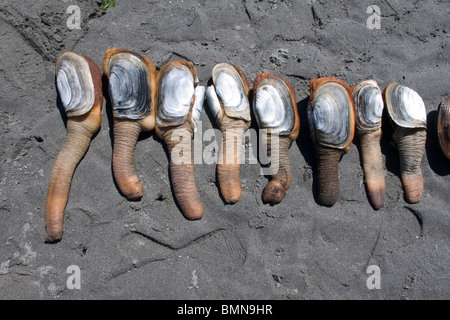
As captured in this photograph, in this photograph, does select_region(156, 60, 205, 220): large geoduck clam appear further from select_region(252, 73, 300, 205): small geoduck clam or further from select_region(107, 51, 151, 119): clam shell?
select_region(252, 73, 300, 205): small geoduck clam

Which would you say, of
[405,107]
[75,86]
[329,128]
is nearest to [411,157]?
[405,107]

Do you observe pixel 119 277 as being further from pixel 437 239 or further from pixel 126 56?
pixel 437 239

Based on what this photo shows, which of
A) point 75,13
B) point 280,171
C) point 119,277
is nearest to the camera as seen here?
point 119,277

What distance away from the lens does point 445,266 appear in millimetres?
3521

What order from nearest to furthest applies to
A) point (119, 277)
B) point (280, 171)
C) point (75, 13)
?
point (119, 277) < point (280, 171) < point (75, 13)

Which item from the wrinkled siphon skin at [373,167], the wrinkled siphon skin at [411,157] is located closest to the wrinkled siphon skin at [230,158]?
the wrinkled siphon skin at [373,167]

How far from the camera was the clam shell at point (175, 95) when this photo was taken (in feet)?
11.0

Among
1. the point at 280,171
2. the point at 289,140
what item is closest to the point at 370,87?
the point at 289,140

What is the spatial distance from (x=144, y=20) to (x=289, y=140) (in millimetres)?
1930

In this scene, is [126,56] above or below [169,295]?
above

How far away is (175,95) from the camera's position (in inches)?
133

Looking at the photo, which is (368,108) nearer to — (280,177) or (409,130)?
(409,130)

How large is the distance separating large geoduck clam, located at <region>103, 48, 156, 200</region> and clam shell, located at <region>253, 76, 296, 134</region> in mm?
1005

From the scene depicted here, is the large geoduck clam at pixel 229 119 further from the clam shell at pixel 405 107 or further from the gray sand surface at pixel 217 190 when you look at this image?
the clam shell at pixel 405 107
